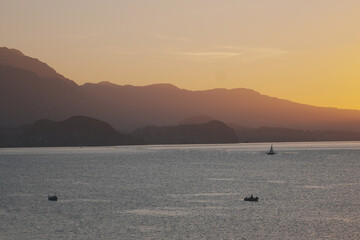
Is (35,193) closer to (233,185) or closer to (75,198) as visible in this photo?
(75,198)

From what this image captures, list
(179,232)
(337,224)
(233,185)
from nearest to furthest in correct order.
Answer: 1. (179,232)
2. (337,224)
3. (233,185)

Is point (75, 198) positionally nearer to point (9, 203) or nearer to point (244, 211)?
point (9, 203)

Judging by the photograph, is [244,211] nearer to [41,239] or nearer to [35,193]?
[41,239]

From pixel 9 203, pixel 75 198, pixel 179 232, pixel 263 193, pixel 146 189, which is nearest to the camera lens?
pixel 179 232

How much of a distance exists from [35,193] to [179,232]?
64679 mm

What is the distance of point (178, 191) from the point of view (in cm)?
13138

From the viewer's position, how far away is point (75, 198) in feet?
386

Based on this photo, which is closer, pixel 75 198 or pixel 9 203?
pixel 9 203

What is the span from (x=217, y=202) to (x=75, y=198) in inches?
1187

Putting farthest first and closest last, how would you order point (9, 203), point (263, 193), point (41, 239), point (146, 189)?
point (146, 189)
point (263, 193)
point (9, 203)
point (41, 239)

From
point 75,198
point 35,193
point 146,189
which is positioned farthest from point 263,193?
point 35,193

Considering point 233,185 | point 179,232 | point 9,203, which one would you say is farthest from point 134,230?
point 233,185

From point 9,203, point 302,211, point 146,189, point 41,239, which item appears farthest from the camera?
point 146,189

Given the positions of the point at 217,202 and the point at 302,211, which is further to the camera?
the point at 217,202
